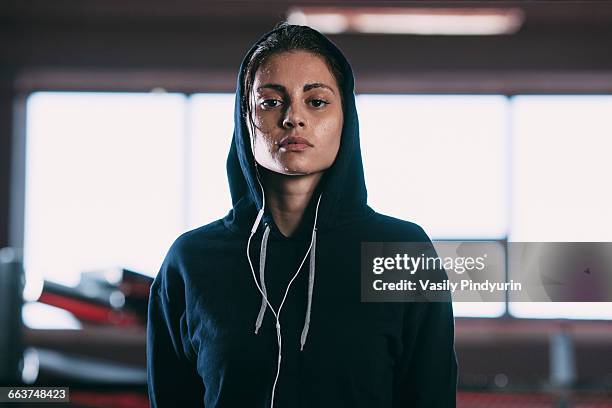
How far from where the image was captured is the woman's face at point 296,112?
797 mm

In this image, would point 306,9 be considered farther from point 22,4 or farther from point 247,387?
point 247,387

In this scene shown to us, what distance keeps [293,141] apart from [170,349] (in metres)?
0.27

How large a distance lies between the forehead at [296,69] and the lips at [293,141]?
0.18 ft

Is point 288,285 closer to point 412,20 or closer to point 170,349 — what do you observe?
point 170,349

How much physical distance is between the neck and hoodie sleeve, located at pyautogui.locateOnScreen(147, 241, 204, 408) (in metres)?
0.12

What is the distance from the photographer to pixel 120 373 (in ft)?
8.51

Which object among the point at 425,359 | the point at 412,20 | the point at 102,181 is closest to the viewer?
the point at 425,359

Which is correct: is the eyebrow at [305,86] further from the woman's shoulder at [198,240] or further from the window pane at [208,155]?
the window pane at [208,155]

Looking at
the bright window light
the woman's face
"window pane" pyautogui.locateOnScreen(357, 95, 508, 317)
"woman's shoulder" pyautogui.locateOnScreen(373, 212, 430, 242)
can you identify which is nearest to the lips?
the woman's face

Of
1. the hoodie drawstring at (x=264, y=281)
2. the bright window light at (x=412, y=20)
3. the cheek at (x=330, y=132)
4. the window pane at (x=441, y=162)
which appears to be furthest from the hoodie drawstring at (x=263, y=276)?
the bright window light at (x=412, y=20)

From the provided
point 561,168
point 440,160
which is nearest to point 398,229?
point 440,160

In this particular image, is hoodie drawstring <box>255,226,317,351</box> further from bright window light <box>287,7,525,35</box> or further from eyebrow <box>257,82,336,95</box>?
bright window light <box>287,7,525,35</box>

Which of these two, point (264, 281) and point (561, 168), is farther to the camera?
point (561, 168)

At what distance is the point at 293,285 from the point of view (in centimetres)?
83
